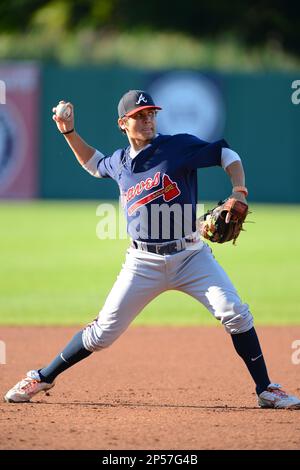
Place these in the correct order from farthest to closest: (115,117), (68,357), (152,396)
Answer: (115,117) < (152,396) < (68,357)

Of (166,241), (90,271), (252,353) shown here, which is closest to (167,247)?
(166,241)

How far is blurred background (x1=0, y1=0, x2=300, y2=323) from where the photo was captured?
12141mm

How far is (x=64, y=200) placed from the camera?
73.5 feet

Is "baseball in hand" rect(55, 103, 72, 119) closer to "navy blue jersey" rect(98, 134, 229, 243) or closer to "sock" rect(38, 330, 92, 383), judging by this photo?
"navy blue jersey" rect(98, 134, 229, 243)

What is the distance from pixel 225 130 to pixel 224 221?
16.7m

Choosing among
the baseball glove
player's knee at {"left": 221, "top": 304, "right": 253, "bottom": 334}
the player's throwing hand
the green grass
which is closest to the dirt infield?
player's knee at {"left": 221, "top": 304, "right": 253, "bottom": 334}

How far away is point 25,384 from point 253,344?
138 cm

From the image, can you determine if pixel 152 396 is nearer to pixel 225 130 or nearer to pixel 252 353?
pixel 252 353

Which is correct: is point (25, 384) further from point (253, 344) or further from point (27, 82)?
point (27, 82)

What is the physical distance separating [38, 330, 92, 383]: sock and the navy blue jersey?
715 millimetres

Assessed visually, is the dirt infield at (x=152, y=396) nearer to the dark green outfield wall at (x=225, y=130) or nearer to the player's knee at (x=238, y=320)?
the player's knee at (x=238, y=320)

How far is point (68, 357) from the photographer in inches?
221

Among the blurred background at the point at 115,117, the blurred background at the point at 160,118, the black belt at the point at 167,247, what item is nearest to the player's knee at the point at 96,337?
the black belt at the point at 167,247
